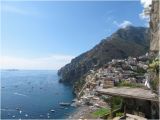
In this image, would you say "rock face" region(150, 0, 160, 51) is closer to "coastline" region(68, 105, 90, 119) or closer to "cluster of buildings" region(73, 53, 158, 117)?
"coastline" region(68, 105, 90, 119)

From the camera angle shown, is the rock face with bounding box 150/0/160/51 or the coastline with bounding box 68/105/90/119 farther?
the coastline with bounding box 68/105/90/119

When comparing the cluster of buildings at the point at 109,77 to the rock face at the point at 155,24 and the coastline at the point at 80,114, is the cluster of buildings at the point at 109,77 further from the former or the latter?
the rock face at the point at 155,24

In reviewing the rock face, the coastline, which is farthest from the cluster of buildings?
the rock face

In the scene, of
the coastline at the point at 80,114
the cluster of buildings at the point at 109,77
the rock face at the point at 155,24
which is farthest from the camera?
the cluster of buildings at the point at 109,77

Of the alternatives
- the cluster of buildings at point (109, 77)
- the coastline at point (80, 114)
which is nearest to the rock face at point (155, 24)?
the coastline at point (80, 114)

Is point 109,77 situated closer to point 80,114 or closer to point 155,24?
point 80,114

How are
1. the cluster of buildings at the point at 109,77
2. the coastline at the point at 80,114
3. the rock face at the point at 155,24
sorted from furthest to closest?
the cluster of buildings at the point at 109,77 → the coastline at the point at 80,114 → the rock face at the point at 155,24

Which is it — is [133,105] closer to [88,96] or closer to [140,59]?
[88,96]

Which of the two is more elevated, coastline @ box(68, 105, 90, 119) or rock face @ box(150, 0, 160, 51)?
rock face @ box(150, 0, 160, 51)

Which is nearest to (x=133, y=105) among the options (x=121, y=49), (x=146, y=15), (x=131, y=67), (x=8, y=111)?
(x=146, y=15)

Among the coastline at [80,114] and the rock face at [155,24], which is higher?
the rock face at [155,24]

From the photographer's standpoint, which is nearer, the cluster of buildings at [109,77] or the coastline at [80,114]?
the coastline at [80,114]
